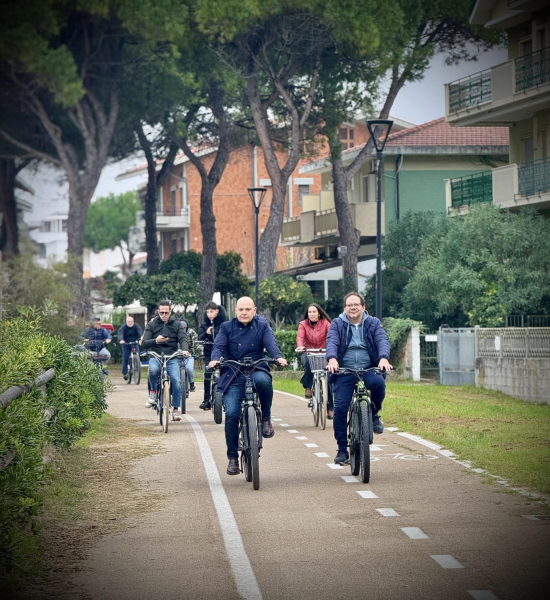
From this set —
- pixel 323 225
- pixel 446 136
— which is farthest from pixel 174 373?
pixel 323 225

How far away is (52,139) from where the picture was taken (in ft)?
124

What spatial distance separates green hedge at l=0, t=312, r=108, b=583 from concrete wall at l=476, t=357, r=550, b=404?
9.40 meters

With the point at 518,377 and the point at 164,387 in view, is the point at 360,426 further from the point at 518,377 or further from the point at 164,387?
the point at 518,377

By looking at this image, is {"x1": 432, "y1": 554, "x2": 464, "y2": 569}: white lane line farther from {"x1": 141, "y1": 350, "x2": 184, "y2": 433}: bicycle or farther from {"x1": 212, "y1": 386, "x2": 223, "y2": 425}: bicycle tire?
{"x1": 141, "y1": 350, "x2": 184, "y2": 433}: bicycle

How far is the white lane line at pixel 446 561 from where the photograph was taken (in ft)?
24.8

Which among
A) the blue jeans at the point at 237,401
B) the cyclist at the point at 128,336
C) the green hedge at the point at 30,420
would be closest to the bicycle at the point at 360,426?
the blue jeans at the point at 237,401

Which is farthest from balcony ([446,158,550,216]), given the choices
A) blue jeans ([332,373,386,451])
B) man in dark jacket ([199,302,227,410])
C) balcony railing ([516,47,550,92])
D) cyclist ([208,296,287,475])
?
cyclist ([208,296,287,475])

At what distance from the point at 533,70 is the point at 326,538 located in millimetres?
28992

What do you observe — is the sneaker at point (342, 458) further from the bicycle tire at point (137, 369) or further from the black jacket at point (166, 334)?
the bicycle tire at point (137, 369)

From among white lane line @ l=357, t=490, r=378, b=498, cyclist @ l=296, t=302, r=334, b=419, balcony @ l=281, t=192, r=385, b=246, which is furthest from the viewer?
balcony @ l=281, t=192, r=385, b=246

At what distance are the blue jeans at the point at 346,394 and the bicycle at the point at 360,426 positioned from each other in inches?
2.1

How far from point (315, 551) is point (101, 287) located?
7123 centimetres

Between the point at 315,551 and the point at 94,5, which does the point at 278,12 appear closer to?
the point at 94,5

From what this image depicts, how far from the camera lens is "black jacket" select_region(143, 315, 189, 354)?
18500 mm
